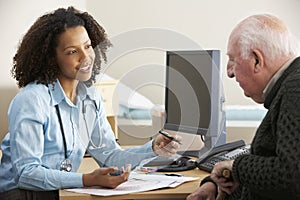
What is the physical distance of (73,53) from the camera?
2074mm

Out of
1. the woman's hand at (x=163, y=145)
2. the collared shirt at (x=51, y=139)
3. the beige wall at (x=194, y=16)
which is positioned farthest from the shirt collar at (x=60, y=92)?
the beige wall at (x=194, y=16)

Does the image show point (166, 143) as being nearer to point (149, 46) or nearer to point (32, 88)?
point (149, 46)

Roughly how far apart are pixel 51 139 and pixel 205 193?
58 cm

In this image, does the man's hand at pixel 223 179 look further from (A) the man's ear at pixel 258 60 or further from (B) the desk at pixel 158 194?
(A) the man's ear at pixel 258 60

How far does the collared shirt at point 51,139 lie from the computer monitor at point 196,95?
305mm

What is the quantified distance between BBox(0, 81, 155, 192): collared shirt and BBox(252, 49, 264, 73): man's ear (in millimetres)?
742

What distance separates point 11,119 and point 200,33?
2.80 meters

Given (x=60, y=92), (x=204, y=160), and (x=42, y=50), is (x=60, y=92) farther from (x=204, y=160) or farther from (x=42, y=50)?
(x=204, y=160)

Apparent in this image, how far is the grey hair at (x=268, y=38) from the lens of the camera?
1473mm

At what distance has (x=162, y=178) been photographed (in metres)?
2.05

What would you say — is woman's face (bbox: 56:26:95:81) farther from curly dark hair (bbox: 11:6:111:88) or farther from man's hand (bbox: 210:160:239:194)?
man's hand (bbox: 210:160:239:194)

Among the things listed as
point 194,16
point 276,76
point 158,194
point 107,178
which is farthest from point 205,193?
point 194,16

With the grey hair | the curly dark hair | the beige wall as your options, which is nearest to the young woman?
the curly dark hair

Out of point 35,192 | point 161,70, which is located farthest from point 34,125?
point 161,70
